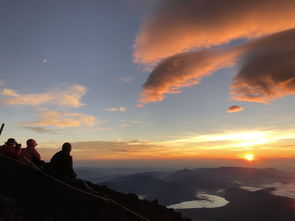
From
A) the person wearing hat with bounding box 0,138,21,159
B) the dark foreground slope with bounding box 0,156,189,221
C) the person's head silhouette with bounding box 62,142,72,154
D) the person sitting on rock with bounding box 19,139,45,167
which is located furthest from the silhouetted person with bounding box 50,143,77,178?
the person wearing hat with bounding box 0,138,21,159

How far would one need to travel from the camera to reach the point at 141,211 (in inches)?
933

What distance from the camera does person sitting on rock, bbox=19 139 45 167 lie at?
21.5m

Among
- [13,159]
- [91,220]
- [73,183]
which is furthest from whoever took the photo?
[13,159]

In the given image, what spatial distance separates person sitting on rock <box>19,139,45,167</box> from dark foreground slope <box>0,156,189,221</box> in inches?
27.0

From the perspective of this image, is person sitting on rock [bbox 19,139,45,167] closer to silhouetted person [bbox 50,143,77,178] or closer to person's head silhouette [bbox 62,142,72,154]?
silhouetted person [bbox 50,143,77,178]

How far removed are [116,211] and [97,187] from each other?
267 inches

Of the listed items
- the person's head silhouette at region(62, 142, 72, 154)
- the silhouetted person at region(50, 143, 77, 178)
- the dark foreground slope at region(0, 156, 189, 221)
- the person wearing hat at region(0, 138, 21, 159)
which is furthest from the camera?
the person wearing hat at region(0, 138, 21, 159)

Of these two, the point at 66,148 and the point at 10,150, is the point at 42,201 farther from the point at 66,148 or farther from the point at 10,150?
the point at 10,150

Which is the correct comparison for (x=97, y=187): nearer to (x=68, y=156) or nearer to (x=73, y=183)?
(x=73, y=183)

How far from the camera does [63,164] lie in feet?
61.8

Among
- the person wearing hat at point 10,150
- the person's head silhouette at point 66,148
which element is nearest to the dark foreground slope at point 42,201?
the person wearing hat at point 10,150

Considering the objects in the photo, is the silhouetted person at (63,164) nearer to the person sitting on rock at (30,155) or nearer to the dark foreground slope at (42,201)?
the dark foreground slope at (42,201)

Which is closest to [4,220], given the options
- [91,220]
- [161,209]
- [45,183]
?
[91,220]

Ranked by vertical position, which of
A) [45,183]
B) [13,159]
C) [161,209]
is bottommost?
[161,209]
